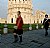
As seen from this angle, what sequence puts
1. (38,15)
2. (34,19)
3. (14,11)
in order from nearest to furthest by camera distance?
(14,11)
(34,19)
(38,15)

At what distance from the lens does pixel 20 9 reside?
3246 inches

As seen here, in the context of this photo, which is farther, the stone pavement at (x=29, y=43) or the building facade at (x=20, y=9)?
the building facade at (x=20, y=9)

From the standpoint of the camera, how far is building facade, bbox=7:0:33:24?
269ft

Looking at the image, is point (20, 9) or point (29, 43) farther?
point (20, 9)

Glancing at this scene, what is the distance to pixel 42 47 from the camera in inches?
369

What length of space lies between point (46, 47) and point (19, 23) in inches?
78.2

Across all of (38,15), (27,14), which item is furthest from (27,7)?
(38,15)

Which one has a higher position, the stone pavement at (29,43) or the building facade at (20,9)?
the stone pavement at (29,43)

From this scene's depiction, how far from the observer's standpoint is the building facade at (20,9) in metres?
82.1

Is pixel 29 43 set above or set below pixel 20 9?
above

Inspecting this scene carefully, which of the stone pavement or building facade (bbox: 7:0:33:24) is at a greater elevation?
the stone pavement

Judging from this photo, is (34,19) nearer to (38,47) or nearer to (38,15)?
(38,15)

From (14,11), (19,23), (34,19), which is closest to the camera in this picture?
(19,23)

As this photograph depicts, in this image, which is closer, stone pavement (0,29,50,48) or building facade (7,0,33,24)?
stone pavement (0,29,50,48)
